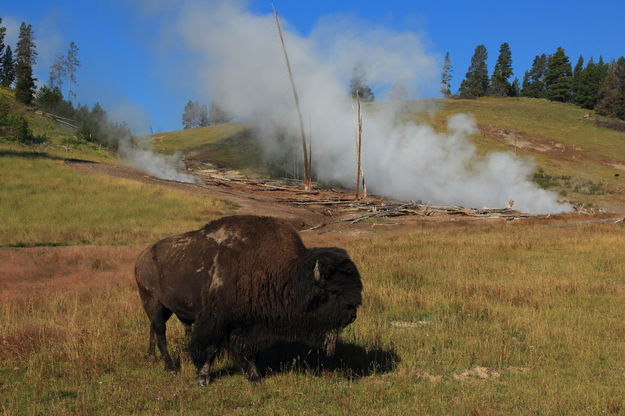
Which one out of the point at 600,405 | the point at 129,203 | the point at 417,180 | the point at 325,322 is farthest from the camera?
the point at 417,180

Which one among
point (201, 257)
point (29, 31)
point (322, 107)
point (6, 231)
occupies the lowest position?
point (6, 231)

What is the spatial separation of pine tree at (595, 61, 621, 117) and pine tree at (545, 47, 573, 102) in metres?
9.65

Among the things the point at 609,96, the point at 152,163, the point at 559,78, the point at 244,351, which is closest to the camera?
the point at 244,351

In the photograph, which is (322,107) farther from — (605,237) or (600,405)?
(600,405)

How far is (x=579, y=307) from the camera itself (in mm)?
10508

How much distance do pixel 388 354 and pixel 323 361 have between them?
39.7 inches

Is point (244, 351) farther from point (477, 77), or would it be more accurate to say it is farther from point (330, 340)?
point (477, 77)

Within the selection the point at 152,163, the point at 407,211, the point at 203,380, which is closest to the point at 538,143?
the point at 407,211

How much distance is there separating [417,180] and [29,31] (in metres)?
117

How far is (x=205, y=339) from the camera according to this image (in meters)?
6.29

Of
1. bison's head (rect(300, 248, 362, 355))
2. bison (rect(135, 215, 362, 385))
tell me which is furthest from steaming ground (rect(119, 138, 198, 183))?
bison's head (rect(300, 248, 362, 355))

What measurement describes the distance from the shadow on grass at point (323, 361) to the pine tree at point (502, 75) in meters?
126

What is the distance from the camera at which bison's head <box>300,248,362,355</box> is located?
605 centimetres

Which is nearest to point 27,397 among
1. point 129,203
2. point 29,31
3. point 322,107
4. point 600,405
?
point 600,405
